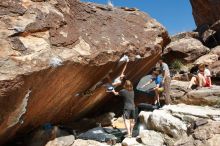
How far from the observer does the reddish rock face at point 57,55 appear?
354 inches

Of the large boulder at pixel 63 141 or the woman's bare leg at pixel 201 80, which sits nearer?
the large boulder at pixel 63 141

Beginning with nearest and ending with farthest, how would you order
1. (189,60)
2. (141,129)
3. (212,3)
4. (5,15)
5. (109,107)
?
(5,15), (141,129), (109,107), (189,60), (212,3)

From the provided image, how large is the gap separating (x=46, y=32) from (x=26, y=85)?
1472 mm

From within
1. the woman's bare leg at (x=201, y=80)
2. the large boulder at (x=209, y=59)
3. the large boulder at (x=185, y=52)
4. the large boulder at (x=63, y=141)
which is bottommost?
the large boulder at (x=63, y=141)

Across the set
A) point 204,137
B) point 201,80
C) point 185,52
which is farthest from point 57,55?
point 185,52

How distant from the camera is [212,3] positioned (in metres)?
29.2

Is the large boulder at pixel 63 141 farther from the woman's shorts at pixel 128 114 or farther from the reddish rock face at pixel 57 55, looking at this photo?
the woman's shorts at pixel 128 114

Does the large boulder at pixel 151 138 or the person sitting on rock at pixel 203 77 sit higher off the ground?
the person sitting on rock at pixel 203 77

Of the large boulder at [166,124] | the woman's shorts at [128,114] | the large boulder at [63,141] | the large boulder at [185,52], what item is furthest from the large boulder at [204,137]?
the large boulder at [185,52]

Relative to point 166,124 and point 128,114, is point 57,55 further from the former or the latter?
point 166,124

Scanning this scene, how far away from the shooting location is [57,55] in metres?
9.71

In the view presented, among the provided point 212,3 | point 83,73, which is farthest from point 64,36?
point 212,3

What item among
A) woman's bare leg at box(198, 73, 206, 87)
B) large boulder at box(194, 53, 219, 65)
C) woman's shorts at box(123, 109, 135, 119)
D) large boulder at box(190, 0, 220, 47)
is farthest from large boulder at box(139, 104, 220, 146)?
large boulder at box(190, 0, 220, 47)

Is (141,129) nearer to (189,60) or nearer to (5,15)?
(5,15)
